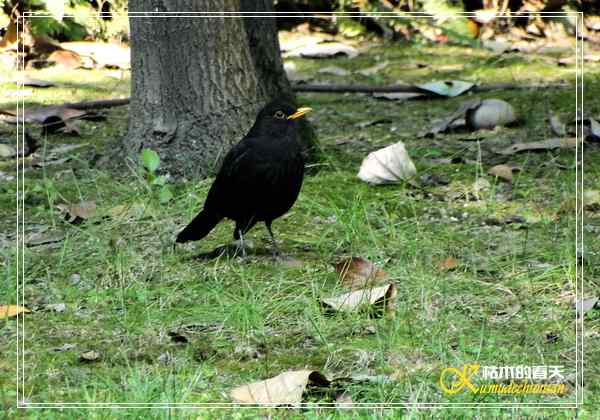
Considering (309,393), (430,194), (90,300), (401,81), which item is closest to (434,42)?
(401,81)

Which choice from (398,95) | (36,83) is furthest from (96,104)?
(398,95)

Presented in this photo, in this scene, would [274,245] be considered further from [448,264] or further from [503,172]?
[503,172]

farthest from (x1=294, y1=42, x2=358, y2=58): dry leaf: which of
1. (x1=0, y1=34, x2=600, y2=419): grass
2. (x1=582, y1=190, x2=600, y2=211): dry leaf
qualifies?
(x1=582, y1=190, x2=600, y2=211): dry leaf

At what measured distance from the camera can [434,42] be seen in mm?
8820

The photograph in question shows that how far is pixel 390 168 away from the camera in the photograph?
5.41m

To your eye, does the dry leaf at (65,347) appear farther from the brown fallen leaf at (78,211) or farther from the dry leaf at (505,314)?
the dry leaf at (505,314)

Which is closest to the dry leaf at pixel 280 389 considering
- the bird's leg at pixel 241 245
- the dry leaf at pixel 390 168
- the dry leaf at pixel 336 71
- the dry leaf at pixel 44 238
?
the bird's leg at pixel 241 245

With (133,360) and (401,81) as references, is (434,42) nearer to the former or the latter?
(401,81)

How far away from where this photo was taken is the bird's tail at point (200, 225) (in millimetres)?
4684

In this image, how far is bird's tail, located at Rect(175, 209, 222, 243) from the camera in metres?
4.68

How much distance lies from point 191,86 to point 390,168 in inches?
45.2

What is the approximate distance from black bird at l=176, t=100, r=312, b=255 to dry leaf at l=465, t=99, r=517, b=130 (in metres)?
1.94

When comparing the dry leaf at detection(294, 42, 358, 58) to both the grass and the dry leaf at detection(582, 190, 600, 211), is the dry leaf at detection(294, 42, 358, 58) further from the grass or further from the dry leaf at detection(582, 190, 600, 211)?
the dry leaf at detection(582, 190, 600, 211)

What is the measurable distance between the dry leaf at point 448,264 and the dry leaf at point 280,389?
118cm
